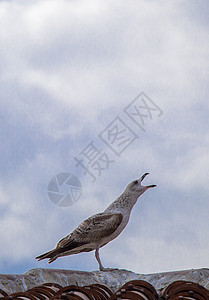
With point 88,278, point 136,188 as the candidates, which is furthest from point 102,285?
point 136,188

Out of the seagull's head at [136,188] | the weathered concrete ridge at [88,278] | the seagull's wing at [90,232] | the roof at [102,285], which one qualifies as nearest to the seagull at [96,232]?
the seagull's wing at [90,232]

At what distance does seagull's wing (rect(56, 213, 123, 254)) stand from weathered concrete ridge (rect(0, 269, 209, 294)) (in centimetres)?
44

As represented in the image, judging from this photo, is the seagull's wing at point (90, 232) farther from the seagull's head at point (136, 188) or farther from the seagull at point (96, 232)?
the seagull's head at point (136, 188)

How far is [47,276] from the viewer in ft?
19.0

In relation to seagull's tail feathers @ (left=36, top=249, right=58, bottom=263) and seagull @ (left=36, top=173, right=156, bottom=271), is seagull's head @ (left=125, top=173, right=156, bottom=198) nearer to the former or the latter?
seagull @ (left=36, top=173, right=156, bottom=271)

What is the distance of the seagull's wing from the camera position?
659 cm

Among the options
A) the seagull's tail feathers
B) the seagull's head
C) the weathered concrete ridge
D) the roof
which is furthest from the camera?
the seagull's head

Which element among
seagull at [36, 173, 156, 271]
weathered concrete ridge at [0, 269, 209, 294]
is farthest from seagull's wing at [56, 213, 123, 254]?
weathered concrete ridge at [0, 269, 209, 294]

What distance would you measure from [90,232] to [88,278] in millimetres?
657

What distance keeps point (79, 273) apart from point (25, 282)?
3.01 ft

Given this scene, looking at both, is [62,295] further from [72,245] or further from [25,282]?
[72,245]

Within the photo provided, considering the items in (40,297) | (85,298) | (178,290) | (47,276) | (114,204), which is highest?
(114,204)

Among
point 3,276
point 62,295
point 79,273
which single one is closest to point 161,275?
point 79,273

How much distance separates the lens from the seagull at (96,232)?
259 inches
